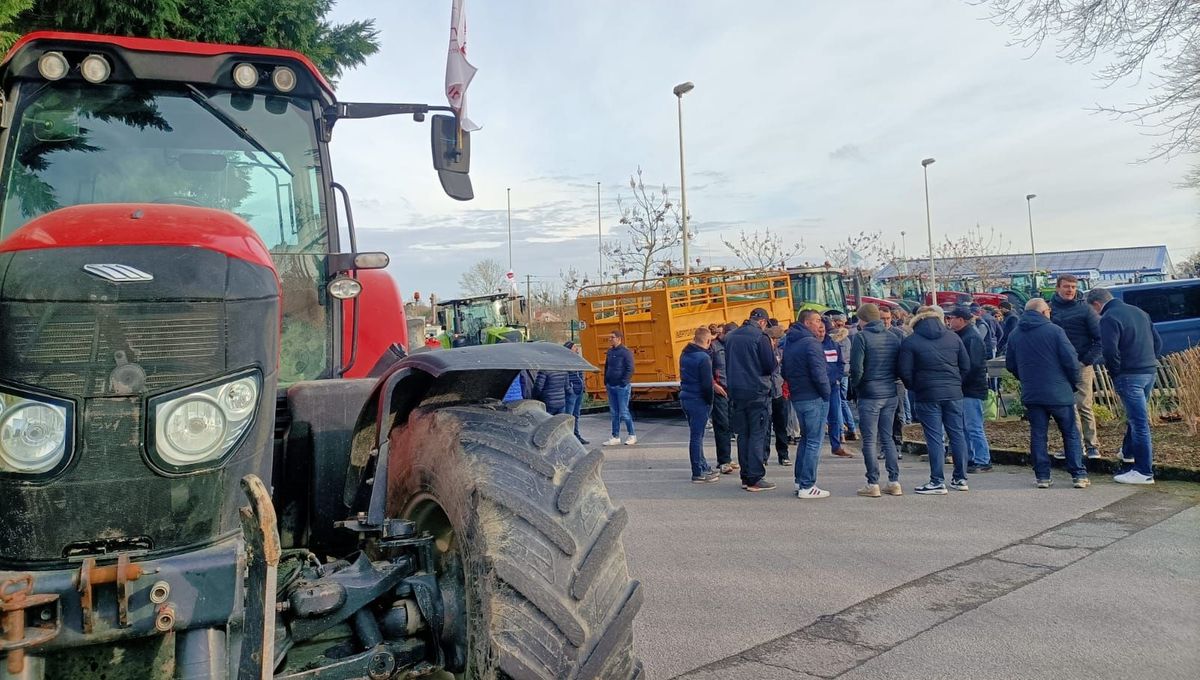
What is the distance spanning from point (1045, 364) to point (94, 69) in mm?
8478

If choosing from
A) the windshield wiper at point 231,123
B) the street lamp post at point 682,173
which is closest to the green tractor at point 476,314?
the street lamp post at point 682,173

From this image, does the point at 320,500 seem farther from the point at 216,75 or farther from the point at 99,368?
the point at 216,75

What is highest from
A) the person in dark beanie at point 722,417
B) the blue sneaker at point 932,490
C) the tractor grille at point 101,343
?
the tractor grille at point 101,343

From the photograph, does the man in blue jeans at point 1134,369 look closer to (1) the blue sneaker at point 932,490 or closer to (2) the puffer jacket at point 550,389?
(1) the blue sneaker at point 932,490

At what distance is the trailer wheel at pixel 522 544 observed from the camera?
2.31 meters

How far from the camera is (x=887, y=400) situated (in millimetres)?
9000

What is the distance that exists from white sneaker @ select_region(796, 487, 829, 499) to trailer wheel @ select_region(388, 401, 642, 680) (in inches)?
255

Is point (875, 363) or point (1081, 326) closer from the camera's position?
point (875, 363)

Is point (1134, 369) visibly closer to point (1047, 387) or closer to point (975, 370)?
point (1047, 387)

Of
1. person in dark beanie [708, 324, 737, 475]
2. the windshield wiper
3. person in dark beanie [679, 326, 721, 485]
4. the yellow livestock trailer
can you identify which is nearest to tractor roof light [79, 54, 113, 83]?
the windshield wiper

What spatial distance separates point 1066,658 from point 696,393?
6.28m

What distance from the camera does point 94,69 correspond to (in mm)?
3309

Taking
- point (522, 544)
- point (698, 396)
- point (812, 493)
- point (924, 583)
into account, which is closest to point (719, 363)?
point (698, 396)

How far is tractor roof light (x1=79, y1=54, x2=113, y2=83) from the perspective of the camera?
10.8ft
